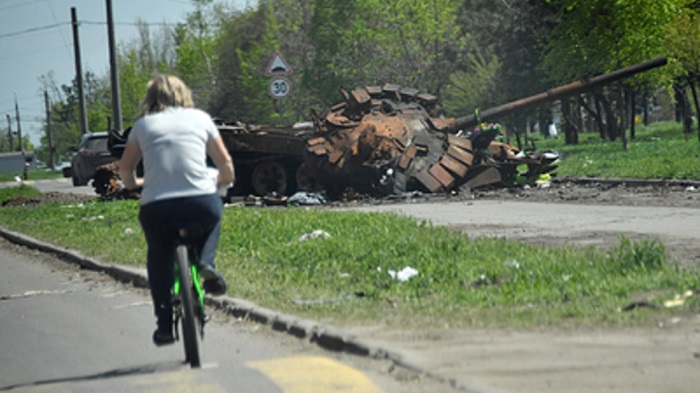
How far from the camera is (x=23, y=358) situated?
7.40 metres

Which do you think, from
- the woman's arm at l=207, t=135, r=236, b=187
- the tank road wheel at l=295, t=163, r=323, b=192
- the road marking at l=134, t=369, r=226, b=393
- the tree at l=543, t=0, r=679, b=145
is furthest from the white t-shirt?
the tree at l=543, t=0, r=679, b=145

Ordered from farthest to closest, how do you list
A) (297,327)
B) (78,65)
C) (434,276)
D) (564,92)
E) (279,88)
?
(78,65)
(564,92)
(279,88)
(434,276)
(297,327)

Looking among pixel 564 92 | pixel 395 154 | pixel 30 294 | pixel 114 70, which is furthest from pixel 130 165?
pixel 114 70

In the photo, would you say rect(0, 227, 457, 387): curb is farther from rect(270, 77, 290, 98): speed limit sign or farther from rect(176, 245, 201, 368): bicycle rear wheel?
rect(270, 77, 290, 98): speed limit sign

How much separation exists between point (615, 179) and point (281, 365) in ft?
53.3

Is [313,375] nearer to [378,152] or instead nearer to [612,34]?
[378,152]

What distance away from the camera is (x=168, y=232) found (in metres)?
6.44

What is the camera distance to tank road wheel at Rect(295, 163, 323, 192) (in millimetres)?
23094

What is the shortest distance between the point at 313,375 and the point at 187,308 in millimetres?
809

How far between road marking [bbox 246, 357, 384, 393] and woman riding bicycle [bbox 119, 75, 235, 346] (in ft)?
2.06

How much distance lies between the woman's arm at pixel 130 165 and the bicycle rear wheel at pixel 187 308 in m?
0.62

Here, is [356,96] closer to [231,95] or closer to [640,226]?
[640,226]

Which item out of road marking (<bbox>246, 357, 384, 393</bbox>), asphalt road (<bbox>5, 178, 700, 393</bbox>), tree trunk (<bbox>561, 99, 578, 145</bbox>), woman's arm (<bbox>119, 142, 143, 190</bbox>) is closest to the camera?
asphalt road (<bbox>5, 178, 700, 393</bbox>)

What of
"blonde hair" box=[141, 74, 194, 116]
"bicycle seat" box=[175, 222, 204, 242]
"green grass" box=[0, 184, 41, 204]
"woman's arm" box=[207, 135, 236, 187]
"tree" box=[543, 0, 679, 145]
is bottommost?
"green grass" box=[0, 184, 41, 204]
